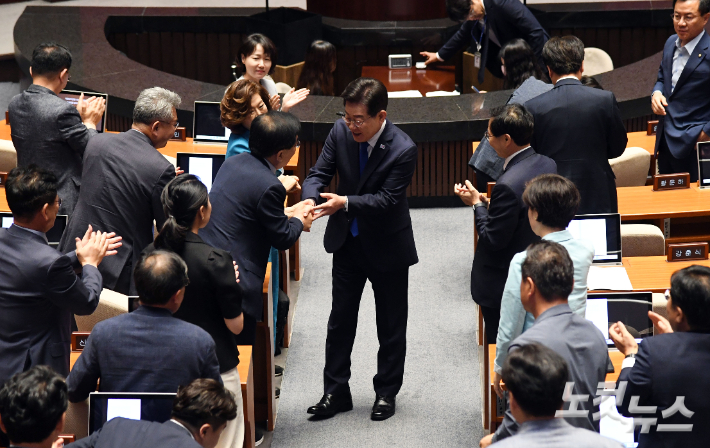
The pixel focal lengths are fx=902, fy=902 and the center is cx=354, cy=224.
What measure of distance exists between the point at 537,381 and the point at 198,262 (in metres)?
1.28

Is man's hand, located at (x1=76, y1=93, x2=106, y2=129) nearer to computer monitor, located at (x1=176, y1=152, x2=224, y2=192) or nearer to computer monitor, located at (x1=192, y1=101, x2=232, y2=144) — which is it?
computer monitor, located at (x1=176, y1=152, x2=224, y2=192)

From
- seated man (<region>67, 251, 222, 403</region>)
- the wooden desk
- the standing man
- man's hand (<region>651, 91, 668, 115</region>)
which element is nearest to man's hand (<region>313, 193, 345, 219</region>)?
the standing man

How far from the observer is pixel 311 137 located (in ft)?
19.4

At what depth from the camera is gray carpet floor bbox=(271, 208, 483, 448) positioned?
3.78 m

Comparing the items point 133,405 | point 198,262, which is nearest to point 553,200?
point 198,262

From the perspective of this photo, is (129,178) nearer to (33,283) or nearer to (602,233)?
(33,283)

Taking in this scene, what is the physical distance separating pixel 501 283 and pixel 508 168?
453 millimetres

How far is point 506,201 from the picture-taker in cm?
328

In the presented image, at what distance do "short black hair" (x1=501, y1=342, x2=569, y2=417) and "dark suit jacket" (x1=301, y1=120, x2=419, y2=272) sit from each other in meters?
1.52

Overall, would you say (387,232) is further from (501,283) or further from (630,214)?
(630,214)

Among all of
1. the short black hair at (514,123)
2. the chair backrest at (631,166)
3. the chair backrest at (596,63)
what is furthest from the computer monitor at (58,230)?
the chair backrest at (596,63)

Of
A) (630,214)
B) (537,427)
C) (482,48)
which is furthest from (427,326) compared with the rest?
(537,427)

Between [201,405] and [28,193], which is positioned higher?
[28,193]

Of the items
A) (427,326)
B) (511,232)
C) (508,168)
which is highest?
(508,168)
